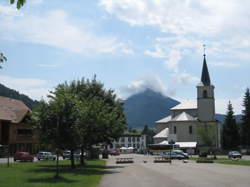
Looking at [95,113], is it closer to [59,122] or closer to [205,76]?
[59,122]

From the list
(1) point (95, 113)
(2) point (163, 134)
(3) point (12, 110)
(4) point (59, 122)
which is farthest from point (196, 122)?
(4) point (59, 122)

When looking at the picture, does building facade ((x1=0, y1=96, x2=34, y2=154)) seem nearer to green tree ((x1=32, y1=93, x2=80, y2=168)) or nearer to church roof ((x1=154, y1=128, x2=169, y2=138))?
green tree ((x1=32, y1=93, x2=80, y2=168))

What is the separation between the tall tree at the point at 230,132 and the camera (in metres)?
100

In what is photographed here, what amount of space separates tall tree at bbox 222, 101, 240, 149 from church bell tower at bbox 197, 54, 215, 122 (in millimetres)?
5340

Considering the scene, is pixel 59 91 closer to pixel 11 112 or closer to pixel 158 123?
pixel 11 112

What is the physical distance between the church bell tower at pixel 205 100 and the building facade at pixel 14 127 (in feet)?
164

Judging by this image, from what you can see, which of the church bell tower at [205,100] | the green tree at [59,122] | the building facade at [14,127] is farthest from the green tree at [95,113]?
the church bell tower at [205,100]

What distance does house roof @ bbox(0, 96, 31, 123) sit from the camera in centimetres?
7162

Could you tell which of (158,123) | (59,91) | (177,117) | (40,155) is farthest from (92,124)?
(158,123)

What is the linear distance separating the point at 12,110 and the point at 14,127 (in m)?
4.90

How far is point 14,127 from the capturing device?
7350 centimetres

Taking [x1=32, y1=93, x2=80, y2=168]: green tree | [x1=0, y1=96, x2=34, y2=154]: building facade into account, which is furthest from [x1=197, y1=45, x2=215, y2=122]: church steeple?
[x1=32, y1=93, x2=80, y2=168]: green tree

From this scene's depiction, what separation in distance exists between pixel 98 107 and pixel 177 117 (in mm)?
76700

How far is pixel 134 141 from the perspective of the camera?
190 metres
